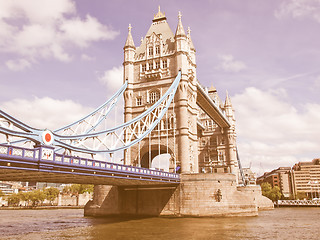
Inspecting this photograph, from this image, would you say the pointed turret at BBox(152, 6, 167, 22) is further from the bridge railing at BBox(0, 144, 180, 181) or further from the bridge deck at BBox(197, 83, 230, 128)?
the bridge railing at BBox(0, 144, 180, 181)

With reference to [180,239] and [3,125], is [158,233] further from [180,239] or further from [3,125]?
[3,125]

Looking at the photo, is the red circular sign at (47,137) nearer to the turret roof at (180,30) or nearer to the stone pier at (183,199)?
the stone pier at (183,199)

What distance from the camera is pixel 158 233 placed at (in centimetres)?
2630

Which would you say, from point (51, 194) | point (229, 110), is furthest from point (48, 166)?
point (51, 194)

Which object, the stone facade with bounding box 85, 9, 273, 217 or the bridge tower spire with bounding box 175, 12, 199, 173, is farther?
the bridge tower spire with bounding box 175, 12, 199, 173

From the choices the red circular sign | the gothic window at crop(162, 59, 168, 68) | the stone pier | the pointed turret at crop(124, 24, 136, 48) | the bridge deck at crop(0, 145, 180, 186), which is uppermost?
the pointed turret at crop(124, 24, 136, 48)

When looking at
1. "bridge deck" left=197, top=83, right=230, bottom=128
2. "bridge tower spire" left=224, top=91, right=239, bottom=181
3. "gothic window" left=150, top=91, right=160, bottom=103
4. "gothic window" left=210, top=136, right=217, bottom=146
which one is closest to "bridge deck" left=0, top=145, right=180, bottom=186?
"gothic window" left=150, top=91, right=160, bottom=103

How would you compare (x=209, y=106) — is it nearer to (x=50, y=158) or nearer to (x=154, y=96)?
(x=154, y=96)

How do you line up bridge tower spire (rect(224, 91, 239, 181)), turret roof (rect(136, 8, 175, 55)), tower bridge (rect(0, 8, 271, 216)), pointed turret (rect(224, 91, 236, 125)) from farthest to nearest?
pointed turret (rect(224, 91, 236, 125)) → bridge tower spire (rect(224, 91, 239, 181)) → turret roof (rect(136, 8, 175, 55)) → tower bridge (rect(0, 8, 271, 216))

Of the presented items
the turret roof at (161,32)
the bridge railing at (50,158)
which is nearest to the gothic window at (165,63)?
the turret roof at (161,32)

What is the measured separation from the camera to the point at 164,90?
1954 inches

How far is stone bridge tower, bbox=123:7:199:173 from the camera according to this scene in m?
46.9

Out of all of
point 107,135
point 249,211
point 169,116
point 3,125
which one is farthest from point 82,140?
point 249,211

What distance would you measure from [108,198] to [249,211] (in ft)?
62.5
